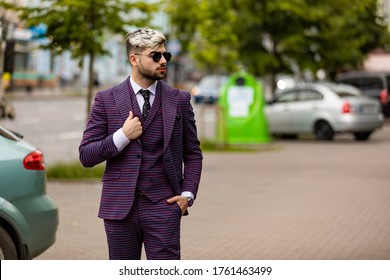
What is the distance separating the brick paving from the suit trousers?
411cm

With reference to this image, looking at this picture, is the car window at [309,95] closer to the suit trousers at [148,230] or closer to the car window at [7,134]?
the car window at [7,134]

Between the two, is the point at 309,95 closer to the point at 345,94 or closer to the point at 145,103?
the point at 345,94

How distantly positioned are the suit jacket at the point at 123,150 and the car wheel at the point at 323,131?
22.0 metres

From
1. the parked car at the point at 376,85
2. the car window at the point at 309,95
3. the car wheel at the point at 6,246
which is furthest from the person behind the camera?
the parked car at the point at 376,85

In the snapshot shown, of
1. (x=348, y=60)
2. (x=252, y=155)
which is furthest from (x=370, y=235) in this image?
(x=348, y=60)

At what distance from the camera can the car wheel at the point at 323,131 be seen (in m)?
26.7

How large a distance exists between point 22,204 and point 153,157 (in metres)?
2.13

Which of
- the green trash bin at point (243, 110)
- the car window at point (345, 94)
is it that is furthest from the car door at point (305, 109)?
the green trash bin at point (243, 110)

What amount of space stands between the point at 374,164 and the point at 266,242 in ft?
33.2

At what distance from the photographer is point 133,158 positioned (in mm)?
4750

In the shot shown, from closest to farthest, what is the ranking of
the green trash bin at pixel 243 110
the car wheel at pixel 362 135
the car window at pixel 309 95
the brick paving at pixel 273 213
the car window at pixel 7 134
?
the car window at pixel 7 134 < the brick paving at pixel 273 213 < the green trash bin at pixel 243 110 < the car window at pixel 309 95 < the car wheel at pixel 362 135

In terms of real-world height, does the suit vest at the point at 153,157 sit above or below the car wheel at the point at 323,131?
above
